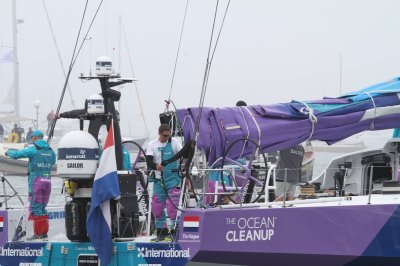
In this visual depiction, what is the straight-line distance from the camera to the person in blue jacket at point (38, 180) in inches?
374

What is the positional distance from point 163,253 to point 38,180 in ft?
6.79

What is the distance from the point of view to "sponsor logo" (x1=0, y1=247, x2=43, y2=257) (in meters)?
8.99

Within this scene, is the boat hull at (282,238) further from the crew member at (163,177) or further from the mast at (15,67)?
the mast at (15,67)

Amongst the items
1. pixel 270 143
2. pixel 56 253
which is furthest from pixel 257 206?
pixel 56 253

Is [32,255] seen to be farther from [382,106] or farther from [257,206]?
[382,106]

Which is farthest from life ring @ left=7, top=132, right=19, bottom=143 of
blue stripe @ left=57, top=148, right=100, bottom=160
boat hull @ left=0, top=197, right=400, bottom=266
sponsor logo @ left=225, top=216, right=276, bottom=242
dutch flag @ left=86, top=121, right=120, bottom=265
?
sponsor logo @ left=225, top=216, right=276, bottom=242

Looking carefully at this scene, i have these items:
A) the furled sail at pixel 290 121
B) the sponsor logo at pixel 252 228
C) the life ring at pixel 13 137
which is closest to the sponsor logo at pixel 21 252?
the furled sail at pixel 290 121

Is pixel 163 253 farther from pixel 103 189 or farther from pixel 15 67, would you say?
pixel 15 67

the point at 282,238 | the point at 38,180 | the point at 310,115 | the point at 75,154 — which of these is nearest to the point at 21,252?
the point at 38,180

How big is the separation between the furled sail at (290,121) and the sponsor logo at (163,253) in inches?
43.8

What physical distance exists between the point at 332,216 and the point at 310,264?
52 cm

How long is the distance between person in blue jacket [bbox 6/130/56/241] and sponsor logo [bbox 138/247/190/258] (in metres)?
1.42

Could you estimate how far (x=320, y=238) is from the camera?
8227 millimetres

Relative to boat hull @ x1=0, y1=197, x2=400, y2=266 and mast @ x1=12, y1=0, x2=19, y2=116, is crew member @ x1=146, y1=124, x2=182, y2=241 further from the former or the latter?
mast @ x1=12, y1=0, x2=19, y2=116
